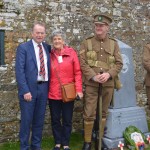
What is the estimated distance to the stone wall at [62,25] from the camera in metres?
4.93

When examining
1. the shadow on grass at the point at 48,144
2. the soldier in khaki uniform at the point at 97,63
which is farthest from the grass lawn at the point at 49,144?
the soldier in khaki uniform at the point at 97,63

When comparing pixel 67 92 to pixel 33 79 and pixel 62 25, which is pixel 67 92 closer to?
pixel 33 79

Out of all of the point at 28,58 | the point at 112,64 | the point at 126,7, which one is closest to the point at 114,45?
the point at 112,64

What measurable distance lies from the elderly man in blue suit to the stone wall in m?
0.98

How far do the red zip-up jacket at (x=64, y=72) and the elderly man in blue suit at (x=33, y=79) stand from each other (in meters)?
0.11

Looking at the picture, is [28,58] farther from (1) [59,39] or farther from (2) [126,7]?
(2) [126,7]

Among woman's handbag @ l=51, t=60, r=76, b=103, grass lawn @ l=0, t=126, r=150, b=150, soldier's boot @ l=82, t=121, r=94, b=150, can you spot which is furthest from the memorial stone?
woman's handbag @ l=51, t=60, r=76, b=103

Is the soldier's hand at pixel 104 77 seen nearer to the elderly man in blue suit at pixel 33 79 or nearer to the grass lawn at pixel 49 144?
the elderly man in blue suit at pixel 33 79

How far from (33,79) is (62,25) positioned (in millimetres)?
1687

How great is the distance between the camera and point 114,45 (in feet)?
14.6

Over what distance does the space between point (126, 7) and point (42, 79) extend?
275 cm

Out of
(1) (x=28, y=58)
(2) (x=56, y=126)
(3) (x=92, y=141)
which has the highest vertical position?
(1) (x=28, y=58)

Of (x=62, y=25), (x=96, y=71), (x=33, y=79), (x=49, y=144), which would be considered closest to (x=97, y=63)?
(x=96, y=71)

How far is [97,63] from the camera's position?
4.34 meters
